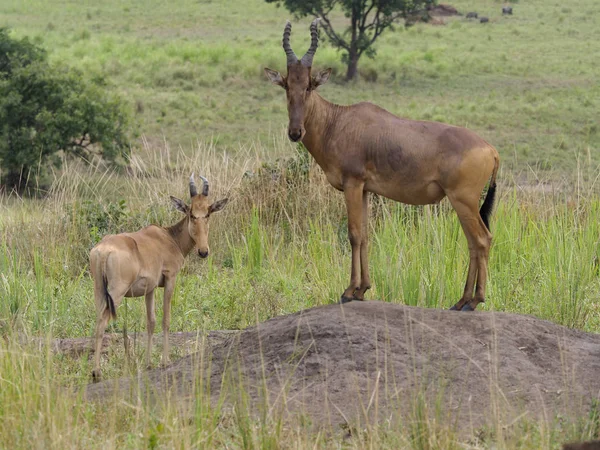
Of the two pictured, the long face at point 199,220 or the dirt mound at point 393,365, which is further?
the long face at point 199,220

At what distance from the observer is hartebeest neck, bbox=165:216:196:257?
775 cm

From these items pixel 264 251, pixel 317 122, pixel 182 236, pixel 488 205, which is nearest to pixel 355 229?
pixel 317 122

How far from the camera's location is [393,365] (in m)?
6.37

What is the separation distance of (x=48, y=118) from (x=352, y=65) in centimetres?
1424

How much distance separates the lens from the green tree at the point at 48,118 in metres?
21.2

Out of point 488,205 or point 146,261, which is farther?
point 488,205

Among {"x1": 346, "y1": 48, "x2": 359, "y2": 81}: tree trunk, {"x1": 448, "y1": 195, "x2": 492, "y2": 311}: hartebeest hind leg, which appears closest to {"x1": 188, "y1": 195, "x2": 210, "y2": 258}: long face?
{"x1": 448, "y1": 195, "x2": 492, "y2": 311}: hartebeest hind leg

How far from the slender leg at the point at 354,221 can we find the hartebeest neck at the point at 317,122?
16.1 inches

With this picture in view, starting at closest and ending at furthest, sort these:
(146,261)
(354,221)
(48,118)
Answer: (354,221) < (146,261) < (48,118)

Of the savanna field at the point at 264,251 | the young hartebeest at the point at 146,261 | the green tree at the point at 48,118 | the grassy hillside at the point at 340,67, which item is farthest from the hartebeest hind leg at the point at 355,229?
the green tree at the point at 48,118

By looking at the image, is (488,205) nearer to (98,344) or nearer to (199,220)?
(199,220)

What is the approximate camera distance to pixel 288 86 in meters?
7.27

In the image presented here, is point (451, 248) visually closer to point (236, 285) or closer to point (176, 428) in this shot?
point (236, 285)

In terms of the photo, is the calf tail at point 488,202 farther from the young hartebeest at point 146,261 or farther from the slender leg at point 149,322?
the slender leg at point 149,322
